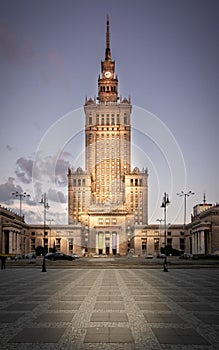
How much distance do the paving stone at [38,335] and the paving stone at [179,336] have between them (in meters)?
2.95

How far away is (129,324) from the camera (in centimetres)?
1433

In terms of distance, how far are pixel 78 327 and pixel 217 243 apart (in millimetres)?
112203

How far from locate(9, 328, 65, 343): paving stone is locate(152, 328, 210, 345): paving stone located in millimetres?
2946

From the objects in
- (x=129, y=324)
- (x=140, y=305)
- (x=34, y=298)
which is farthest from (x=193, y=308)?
(x=34, y=298)

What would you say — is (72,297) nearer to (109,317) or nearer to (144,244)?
(109,317)

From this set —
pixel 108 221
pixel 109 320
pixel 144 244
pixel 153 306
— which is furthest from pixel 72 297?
pixel 108 221

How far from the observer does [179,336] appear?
1258 centimetres

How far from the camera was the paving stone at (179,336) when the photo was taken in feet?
38.7

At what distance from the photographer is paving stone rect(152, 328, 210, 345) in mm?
11803

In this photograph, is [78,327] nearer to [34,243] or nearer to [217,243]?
[217,243]

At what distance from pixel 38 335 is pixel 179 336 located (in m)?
4.14

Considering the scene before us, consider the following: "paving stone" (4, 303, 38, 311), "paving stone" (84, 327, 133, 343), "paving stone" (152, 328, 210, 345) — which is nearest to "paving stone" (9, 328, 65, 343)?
"paving stone" (84, 327, 133, 343)

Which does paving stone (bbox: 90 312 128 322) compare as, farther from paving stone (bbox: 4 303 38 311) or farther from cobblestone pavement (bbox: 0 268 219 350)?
paving stone (bbox: 4 303 38 311)

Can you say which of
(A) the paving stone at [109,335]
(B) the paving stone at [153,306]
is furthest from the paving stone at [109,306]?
(A) the paving stone at [109,335]
